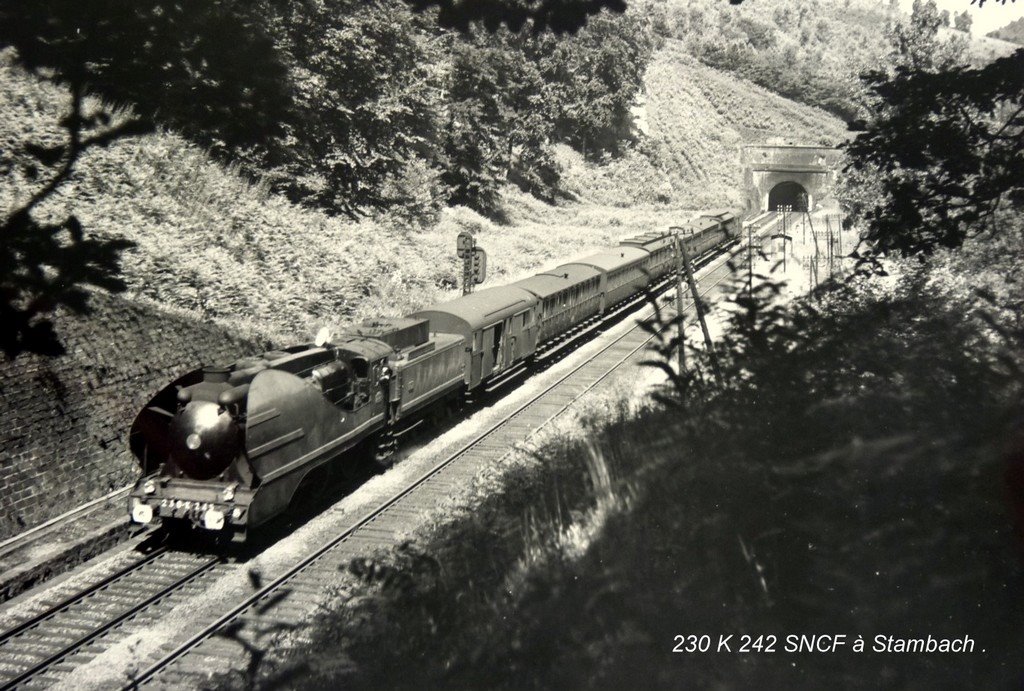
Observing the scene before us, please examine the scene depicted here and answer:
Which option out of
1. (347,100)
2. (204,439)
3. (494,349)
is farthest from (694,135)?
(204,439)

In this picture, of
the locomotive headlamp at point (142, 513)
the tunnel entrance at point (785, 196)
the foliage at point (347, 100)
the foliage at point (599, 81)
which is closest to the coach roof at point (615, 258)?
the foliage at point (347, 100)

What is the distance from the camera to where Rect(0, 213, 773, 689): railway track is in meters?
8.24

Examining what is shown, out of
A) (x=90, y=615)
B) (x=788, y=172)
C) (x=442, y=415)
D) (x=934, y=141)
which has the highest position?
(x=934, y=141)

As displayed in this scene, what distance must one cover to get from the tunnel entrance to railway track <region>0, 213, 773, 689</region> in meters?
50.5

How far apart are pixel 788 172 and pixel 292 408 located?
48074mm

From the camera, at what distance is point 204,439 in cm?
987

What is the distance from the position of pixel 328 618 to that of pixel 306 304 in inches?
446

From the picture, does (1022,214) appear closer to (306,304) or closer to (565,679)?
(565,679)

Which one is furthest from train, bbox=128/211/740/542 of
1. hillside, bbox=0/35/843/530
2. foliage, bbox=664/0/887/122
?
foliage, bbox=664/0/887/122

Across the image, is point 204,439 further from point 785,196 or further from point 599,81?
point 785,196

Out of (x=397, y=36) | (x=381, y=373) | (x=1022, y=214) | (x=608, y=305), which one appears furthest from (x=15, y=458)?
(x=397, y=36)

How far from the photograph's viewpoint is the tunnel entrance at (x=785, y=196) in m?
56.9

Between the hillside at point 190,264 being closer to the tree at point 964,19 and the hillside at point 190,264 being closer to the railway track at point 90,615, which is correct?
the railway track at point 90,615

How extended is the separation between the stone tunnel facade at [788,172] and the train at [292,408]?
38730 millimetres
